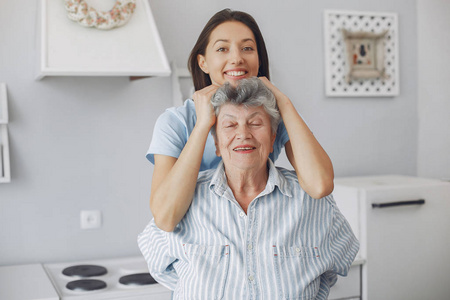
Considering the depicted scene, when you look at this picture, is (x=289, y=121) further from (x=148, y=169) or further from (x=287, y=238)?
(x=148, y=169)

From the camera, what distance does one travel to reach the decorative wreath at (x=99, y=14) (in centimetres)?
219

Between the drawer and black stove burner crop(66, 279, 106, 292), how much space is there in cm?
111

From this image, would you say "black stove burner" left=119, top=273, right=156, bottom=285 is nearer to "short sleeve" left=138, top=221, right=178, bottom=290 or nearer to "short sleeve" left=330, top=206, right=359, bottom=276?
"short sleeve" left=138, top=221, right=178, bottom=290

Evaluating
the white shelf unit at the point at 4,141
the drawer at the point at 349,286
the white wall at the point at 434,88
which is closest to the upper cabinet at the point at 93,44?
the white shelf unit at the point at 4,141

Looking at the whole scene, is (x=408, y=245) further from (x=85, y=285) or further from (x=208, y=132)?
(x=208, y=132)

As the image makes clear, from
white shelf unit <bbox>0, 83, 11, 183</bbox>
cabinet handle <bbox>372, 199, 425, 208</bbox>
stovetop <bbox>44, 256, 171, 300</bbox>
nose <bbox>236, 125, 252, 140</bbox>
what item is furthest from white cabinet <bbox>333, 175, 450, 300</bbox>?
white shelf unit <bbox>0, 83, 11, 183</bbox>

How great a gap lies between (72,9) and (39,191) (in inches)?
34.8

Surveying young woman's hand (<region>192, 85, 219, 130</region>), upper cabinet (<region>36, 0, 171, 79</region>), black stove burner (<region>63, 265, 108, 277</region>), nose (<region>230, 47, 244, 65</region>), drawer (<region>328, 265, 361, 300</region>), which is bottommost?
drawer (<region>328, 265, 361, 300</region>)

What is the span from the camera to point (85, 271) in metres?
2.36

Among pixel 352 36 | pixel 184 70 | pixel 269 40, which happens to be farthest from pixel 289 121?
pixel 352 36

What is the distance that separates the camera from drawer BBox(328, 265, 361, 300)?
2.58m

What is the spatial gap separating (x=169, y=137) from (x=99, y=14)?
981 millimetres

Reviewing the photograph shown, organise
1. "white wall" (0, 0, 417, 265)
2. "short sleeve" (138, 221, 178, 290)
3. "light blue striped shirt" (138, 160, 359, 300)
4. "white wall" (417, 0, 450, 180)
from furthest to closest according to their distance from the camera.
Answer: "white wall" (417, 0, 450, 180)
"white wall" (0, 0, 417, 265)
"short sleeve" (138, 221, 178, 290)
"light blue striped shirt" (138, 160, 359, 300)

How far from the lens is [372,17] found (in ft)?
10.3
